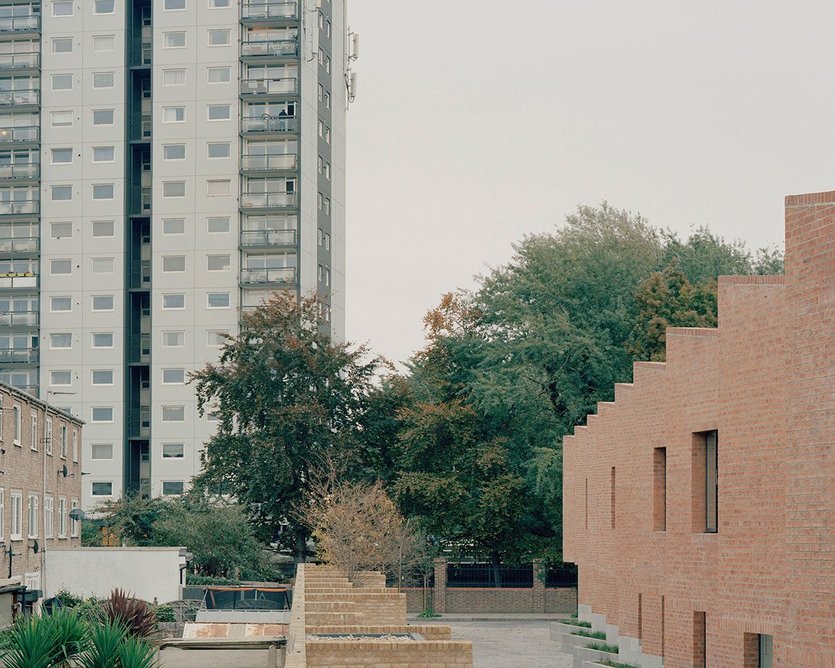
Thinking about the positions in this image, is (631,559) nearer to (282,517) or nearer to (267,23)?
(282,517)

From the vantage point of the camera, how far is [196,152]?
92.0 metres

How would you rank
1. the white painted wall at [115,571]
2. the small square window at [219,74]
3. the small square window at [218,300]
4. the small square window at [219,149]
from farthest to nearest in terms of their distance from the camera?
the small square window at [219,74] → the small square window at [219,149] → the small square window at [218,300] → the white painted wall at [115,571]

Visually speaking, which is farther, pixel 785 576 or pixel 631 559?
pixel 631 559

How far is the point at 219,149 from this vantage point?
3629 inches

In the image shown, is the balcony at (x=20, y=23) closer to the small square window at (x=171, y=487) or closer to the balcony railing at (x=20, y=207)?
the balcony railing at (x=20, y=207)

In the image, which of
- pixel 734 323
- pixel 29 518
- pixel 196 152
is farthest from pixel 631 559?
pixel 196 152

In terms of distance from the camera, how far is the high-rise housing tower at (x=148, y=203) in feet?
300

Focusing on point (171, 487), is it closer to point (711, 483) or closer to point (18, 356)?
point (18, 356)

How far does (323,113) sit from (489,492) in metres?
38.1

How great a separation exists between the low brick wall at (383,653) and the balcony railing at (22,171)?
262 ft

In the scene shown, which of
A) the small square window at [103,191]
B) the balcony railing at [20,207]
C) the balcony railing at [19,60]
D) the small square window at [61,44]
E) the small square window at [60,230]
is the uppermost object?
the small square window at [61,44]

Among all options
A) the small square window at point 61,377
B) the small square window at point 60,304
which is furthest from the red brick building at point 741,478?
the small square window at point 60,304

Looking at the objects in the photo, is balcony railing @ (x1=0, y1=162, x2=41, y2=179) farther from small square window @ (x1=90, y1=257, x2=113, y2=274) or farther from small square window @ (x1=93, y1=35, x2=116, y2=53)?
small square window @ (x1=93, y1=35, x2=116, y2=53)

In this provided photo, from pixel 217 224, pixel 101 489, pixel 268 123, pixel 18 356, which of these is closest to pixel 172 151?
pixel 217 224
